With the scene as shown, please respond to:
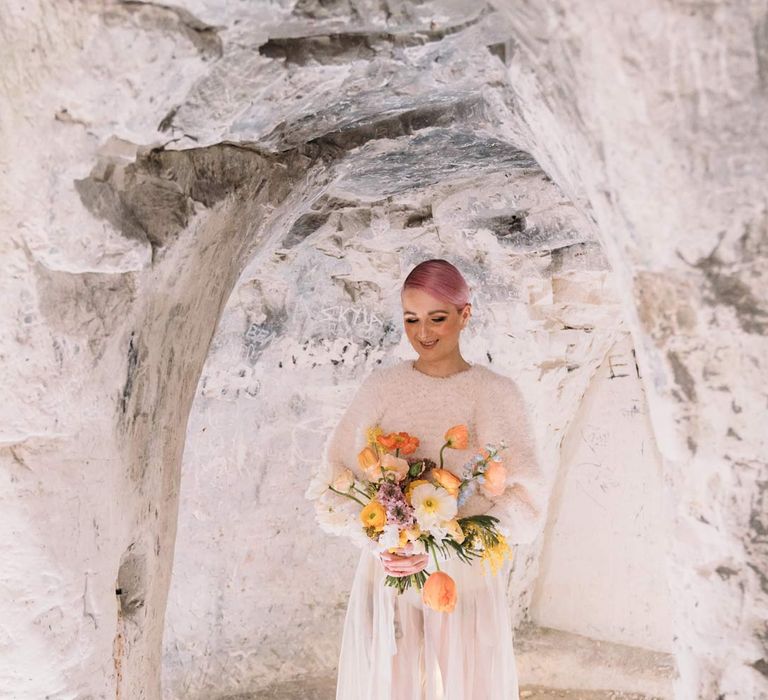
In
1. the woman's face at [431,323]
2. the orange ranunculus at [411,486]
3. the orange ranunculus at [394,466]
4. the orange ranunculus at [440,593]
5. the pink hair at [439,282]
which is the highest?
the pink hair at [439,282]

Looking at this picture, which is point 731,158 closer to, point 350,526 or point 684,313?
point 684,313

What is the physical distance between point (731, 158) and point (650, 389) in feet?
1.45

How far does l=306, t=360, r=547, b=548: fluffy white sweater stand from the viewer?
2178 millimetres

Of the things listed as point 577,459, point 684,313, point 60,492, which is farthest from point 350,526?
point 577,459

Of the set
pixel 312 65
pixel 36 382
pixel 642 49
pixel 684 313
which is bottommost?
pixel 36 382

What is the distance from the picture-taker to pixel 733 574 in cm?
154

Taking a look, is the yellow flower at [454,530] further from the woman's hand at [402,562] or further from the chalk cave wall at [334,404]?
the chalk cave wall at [334,404]

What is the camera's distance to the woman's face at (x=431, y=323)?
2.23 metres

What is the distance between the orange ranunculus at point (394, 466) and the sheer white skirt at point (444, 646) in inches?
9.9

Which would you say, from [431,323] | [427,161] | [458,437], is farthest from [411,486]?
[427,161]

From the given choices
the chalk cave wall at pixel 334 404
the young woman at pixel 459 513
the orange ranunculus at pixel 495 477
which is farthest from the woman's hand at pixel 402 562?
the chalk cave wall at pixel 334 404

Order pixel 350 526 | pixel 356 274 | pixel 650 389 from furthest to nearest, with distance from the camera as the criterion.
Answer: pixel 356 274
pixel 350 526
pixel 650 389

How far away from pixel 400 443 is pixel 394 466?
75 mm

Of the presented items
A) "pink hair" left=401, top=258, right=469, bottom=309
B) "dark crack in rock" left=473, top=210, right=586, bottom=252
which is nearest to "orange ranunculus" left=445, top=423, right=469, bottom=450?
"pink hair" left=401, top=258, right=469, bottom=309
